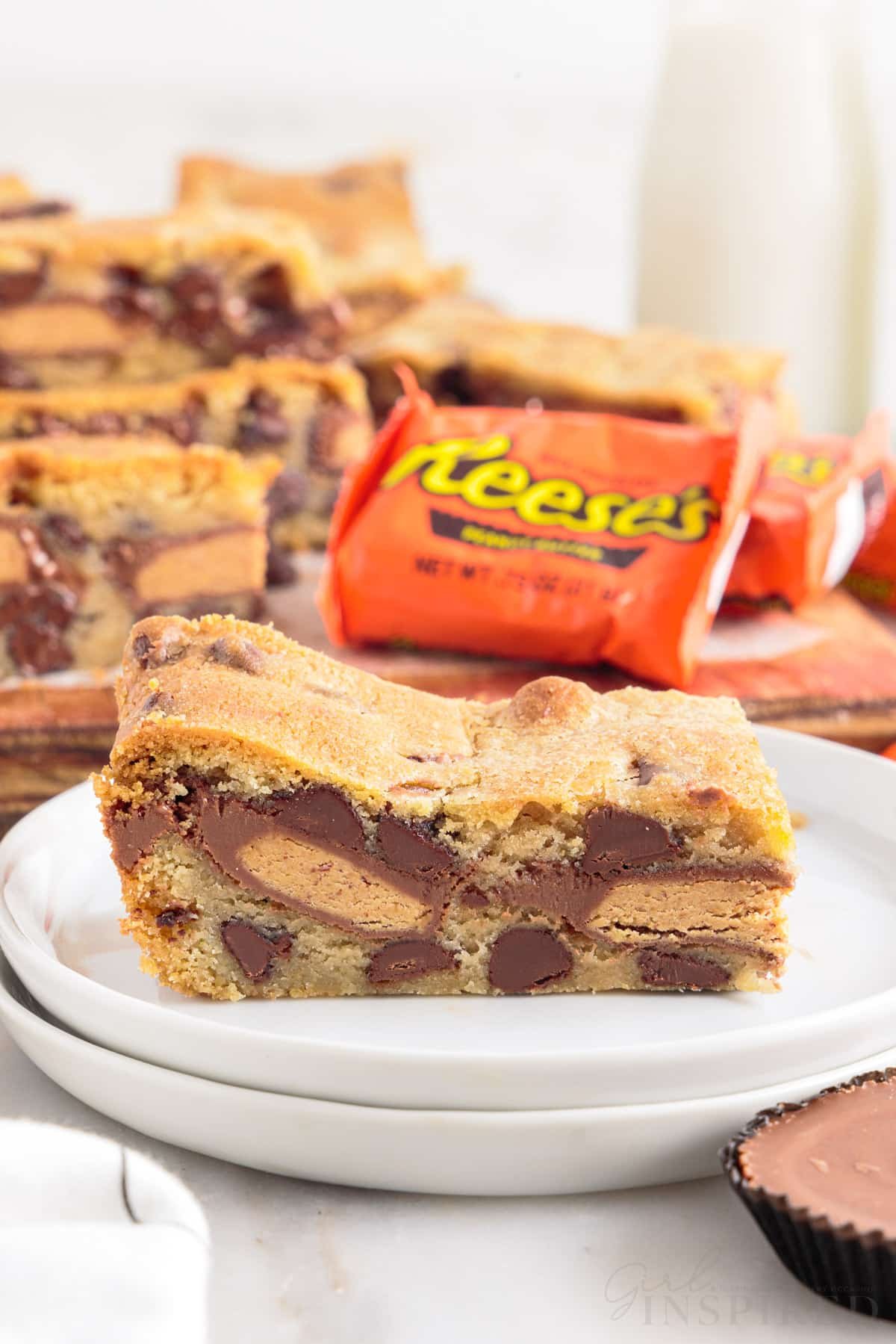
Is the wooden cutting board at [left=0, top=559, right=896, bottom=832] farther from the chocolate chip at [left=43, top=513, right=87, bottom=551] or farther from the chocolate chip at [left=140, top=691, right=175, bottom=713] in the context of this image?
the chocolate chip at [left=140, top=691, right=175, bottom=713]

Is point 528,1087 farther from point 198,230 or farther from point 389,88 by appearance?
point 389,88

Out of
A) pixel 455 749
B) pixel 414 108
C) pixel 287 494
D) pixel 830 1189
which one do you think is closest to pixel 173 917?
pixel 455 749

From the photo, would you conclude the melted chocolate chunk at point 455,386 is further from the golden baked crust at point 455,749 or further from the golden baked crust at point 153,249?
the golden baked crust at point 455,749

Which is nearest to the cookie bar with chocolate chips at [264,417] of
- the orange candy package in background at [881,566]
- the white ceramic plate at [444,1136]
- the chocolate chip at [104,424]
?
the chocolate chip at [104,424]

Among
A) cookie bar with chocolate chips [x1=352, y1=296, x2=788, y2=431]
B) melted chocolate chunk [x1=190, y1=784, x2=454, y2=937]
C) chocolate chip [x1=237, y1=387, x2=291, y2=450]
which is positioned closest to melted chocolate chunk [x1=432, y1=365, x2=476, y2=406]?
cookie bar with chocolate chips [x1=352, y1=296, x2=788, y2=431]

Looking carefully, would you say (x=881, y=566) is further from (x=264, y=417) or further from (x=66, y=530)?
(x=66, y=530)
